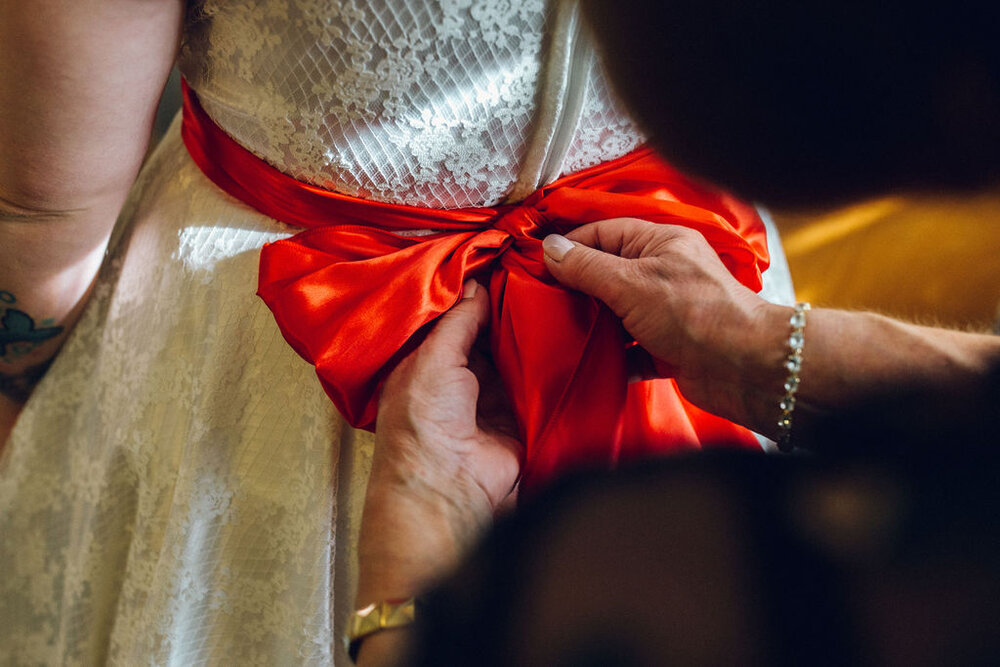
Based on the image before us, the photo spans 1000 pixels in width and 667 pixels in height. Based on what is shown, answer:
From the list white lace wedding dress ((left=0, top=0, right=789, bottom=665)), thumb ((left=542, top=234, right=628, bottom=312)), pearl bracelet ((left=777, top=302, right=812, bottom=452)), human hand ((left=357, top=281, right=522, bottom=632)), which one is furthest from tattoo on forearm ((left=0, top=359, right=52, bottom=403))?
pearl bracelet ((left=777, top=302, right=812, bottom=452))

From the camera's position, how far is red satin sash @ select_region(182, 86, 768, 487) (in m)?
0.42

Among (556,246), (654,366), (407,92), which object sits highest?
(407,92)

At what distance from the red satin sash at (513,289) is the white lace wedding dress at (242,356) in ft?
0.07

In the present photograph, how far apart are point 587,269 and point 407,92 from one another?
162mm

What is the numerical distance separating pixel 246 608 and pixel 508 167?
39 centimetres

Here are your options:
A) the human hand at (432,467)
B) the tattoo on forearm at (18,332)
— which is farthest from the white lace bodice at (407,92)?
the tattoo on forearm at (18,332)

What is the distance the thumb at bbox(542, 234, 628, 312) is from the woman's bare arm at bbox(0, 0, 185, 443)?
29cm

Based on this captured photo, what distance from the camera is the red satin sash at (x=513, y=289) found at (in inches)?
16.4

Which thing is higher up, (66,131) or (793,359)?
(66,131)

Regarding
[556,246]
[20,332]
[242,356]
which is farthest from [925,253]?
[20,332]

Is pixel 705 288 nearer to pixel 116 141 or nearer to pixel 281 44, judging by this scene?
pixel 281 44

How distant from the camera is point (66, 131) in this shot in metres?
0.42
